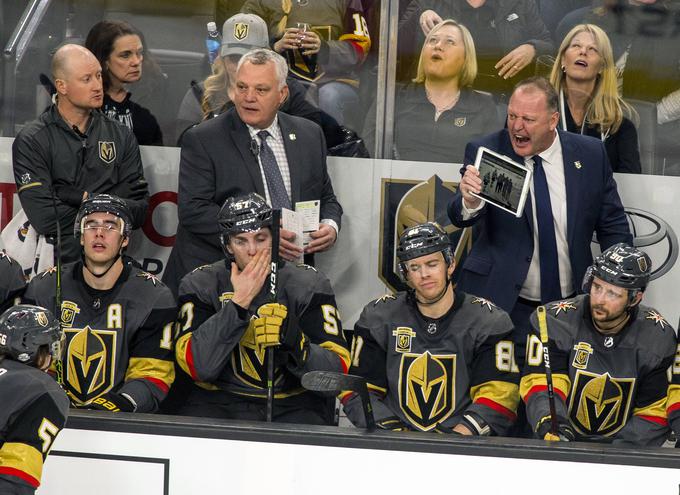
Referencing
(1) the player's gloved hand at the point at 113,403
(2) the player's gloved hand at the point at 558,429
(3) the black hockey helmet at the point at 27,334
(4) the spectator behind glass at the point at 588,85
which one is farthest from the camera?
(4) the spectator behind glass at the point at 588,85

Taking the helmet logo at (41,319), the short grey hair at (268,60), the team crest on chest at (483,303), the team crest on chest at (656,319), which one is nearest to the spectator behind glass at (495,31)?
the short grey hair at (268,60)

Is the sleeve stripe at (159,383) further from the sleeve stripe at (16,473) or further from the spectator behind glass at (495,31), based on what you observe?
the spectator behind glass at (495,31)

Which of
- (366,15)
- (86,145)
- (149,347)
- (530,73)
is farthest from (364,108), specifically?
(149,347)

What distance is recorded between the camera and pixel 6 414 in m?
3.15

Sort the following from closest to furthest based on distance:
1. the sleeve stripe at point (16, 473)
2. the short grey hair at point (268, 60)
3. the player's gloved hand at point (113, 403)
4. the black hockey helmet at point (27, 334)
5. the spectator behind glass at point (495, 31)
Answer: the sleeve stripe at point (16, 473) → the black hockey helmet at point (27, 334) → the player's gloved hand at point (113, 403) → the short grey hair at point (268, 60) → the spectator behind glass at point (495, 31)

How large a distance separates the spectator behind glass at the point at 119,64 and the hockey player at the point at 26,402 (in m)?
1.99

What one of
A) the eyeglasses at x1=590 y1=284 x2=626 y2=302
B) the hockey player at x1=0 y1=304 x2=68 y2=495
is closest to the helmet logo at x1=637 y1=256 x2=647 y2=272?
the eyeglasses at x1=590 y1=284 x2=626 y2=302

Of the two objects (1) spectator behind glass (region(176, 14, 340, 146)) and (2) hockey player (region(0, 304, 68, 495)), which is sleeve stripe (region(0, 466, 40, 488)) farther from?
(1) spectator behind glass (region(176, 14, 340, 146))

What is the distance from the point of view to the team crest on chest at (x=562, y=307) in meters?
4.14

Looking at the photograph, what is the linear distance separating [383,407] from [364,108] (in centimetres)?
168

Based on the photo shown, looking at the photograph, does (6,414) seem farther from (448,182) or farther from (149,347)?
(448,182)

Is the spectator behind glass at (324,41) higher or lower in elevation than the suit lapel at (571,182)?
higher

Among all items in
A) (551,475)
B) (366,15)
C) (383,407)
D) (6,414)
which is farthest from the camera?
(366,15)

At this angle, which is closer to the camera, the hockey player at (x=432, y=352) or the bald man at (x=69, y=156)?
the hockey player at (x=432, y=352)
